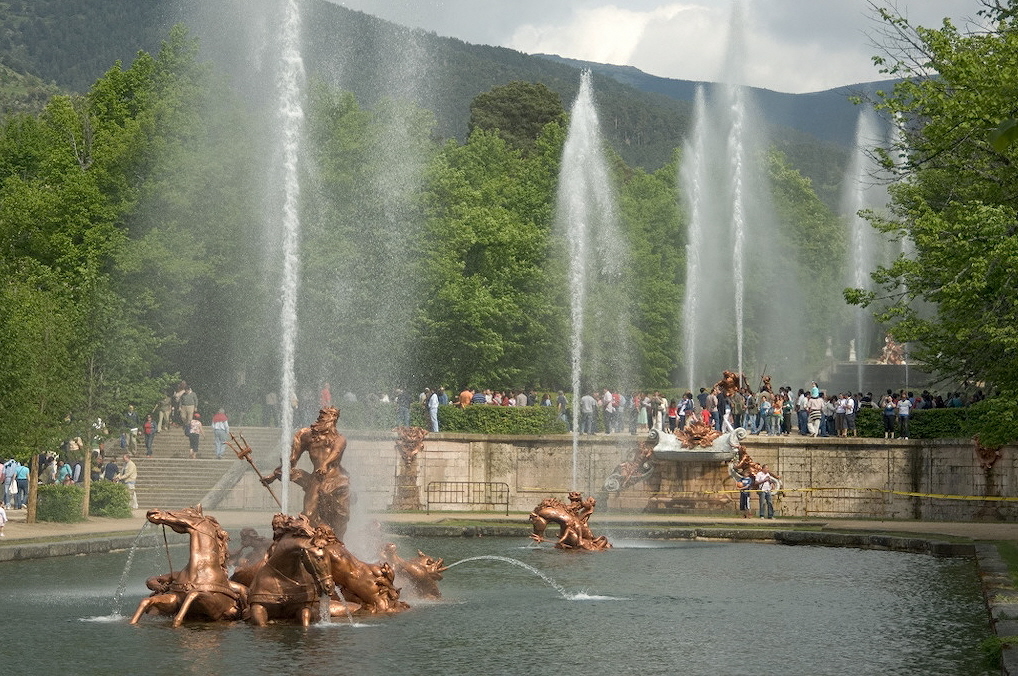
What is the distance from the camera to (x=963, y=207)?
28.2 m

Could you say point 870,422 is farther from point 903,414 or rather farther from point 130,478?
point 130,478

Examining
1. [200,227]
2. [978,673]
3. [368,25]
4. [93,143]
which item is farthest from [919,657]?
[368,25]

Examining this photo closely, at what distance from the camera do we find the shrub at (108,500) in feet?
117

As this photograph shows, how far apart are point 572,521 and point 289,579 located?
12557mm

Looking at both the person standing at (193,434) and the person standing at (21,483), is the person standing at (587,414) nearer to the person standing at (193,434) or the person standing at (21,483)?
the person standing at (193,434)

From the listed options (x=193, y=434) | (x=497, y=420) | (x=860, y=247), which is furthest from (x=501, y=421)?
(x=860, y=247)

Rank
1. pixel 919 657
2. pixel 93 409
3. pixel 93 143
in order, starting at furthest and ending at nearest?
pixel 93 143 → pixel 93 409 → pixel 919 657

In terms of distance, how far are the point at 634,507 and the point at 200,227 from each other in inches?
708

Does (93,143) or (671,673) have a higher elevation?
(93,143)

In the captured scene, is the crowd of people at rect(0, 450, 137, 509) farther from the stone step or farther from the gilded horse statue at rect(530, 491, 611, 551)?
the gilded horse statue at rect(530, 491, 611, 551)

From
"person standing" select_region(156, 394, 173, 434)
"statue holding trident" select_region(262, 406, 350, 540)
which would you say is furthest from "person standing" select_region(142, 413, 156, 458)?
"statue holding trident" select_region(262, 406, 350, 540)

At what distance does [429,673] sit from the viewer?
14477 millimetres

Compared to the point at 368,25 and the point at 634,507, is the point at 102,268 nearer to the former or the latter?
the point at 634,507

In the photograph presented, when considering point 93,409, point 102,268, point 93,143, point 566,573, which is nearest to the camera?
point 566,573
